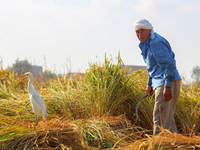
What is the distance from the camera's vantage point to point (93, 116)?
3.09 metres

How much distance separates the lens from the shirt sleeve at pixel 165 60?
2518 mm

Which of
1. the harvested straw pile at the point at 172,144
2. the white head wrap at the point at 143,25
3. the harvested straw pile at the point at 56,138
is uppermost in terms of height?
the white head wrap at the point at 143,25

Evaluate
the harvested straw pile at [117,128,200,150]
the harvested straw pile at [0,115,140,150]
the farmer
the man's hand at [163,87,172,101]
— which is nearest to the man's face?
the farmer

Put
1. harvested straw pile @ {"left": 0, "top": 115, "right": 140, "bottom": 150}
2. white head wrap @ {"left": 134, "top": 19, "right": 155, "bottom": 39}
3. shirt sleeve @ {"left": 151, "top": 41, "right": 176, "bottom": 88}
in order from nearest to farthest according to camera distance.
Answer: harvested straw pile @ {"left": 0, "top": 115, "right": 140, "bottom": 150} < shirt sleeve @ {"left": 151, "top": 41, "right": 176, "bottom": 88} < white head wrap @ {"left": 134, "top": 19, "right": 155, "bottom": 39}

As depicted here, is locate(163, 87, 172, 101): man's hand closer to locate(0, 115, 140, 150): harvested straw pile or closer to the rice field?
the rice field

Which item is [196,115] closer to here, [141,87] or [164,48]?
[141,87]

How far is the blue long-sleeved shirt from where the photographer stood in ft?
8.29

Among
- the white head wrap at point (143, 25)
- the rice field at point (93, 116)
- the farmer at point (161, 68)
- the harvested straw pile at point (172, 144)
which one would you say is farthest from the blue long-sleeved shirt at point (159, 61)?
the harvested straw pile at point (172, 144)

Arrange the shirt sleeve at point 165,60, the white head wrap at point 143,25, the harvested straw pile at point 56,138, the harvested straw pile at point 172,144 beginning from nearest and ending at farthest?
the harvested straw pile at point 172,144 → the harvested straw pile at point 56,138 → the shirt sleeve at point 165,60 → the white head wrap at point 143,25

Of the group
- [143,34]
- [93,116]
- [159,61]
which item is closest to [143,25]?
[143,34]

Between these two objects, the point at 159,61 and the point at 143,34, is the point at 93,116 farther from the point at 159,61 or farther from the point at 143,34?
the point at 143,34

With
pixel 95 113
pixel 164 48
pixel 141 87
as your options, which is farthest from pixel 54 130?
A: pixel 141 87

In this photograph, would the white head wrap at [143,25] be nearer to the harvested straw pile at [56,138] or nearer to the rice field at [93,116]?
the rice field at [93,116]

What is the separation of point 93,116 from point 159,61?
47.4 inches
